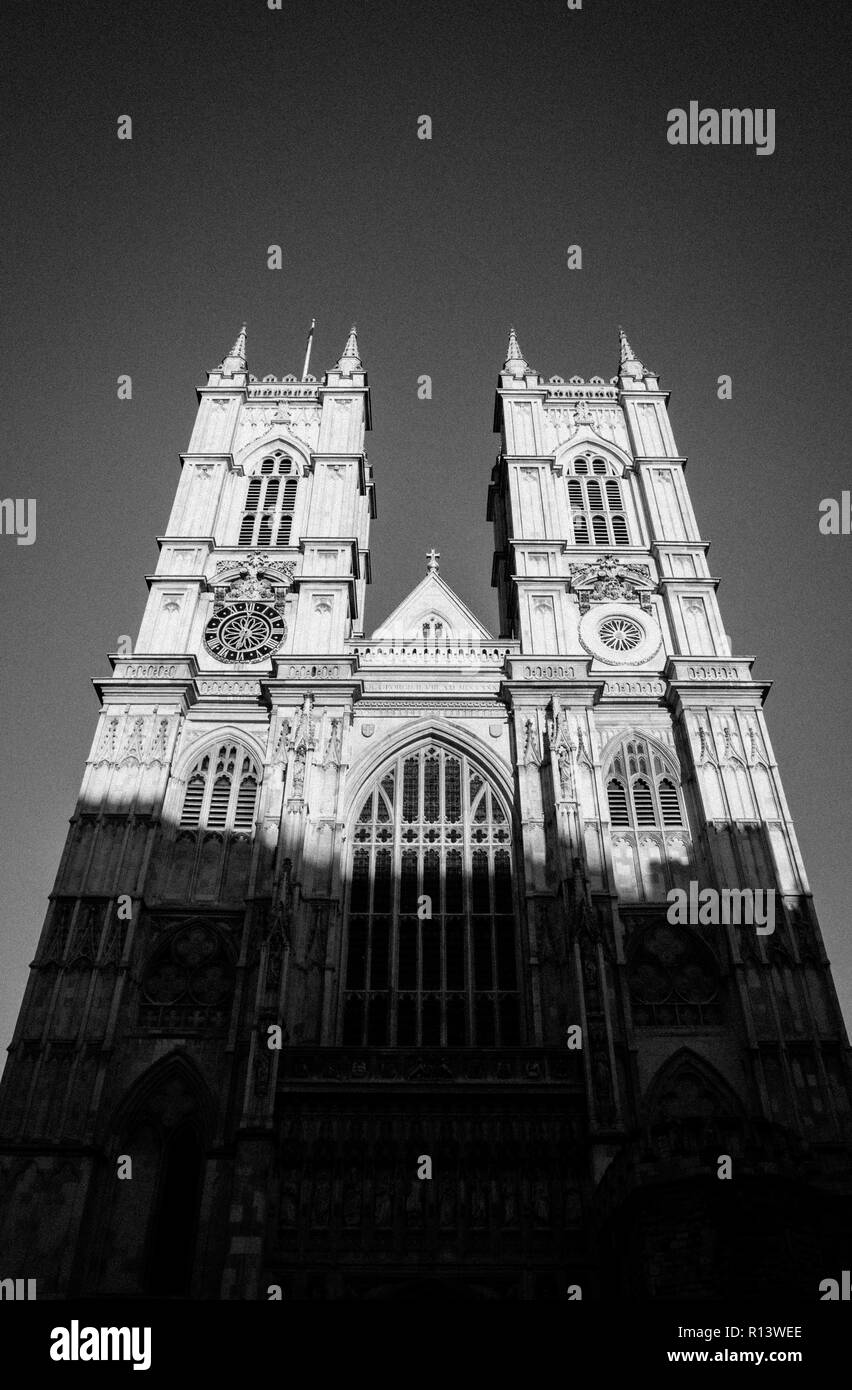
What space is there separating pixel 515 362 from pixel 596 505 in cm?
911

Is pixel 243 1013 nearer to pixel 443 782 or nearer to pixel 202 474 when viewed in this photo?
pixel 443 782

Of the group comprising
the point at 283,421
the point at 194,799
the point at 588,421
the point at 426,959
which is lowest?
the point at 426,959

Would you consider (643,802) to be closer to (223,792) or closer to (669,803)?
(669,803)

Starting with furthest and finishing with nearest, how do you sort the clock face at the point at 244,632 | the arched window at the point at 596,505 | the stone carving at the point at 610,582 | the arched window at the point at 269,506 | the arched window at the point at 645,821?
1. the arched window at the point at 596,505
2. the arched window at the point at 269,506
3. the stone carving at the point at 610,582
4. the clock face at the point at 244,632
5. the arched window at the point at 645,821

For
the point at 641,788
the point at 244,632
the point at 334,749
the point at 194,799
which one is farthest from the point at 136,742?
the point at 641,788

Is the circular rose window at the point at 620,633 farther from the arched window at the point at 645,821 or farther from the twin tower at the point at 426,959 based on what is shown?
the arched window at the point at 645,821

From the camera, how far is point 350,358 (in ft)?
132

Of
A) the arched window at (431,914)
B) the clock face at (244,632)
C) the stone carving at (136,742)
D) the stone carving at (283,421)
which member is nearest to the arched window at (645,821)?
the arched window at (431,914)

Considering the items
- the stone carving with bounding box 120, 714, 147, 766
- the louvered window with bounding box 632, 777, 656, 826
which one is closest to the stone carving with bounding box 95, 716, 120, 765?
the stone carving with bounding box 120, 714, 147, 766

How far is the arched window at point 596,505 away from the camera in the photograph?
33.4 m

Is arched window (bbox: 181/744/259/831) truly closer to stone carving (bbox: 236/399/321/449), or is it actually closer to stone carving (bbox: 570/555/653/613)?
stone carving (bbox: 570/555/653/613)

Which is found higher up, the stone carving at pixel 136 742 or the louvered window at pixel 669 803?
the stone carving at pixel 136 742

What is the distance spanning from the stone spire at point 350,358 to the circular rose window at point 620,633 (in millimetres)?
15286

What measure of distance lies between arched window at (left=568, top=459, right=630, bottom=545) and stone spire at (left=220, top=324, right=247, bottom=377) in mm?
13382
